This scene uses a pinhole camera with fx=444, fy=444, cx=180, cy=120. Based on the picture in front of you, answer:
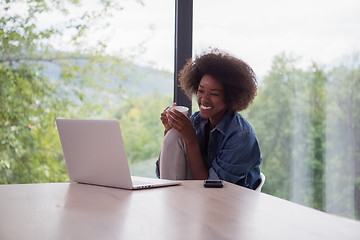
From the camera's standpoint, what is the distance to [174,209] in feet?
4.10

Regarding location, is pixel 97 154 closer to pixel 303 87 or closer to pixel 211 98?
pixel 211 98

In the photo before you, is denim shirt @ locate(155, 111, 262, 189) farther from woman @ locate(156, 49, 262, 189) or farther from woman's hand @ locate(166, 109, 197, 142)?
woman's hand @ locate(166, 109, 197, 142)

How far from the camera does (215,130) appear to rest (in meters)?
2.34

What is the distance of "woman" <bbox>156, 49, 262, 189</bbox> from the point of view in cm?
211

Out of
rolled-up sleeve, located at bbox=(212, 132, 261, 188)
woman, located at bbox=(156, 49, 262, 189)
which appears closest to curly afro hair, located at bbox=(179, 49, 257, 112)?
woman, located at bbox=(156, 49, 262, 189)

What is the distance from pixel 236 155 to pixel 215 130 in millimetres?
251

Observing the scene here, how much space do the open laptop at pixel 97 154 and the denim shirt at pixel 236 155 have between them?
50cm

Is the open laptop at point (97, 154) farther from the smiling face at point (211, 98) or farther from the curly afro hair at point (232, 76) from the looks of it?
the curly afro hair at point (232, 76)

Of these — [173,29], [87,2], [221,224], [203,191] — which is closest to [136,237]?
[221,224]

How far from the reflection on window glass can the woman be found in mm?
624

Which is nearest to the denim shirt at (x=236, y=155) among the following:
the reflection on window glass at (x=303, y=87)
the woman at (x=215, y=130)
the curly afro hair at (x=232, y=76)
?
the woman at (x=215, y=130)

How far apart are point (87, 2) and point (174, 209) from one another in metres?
2.28

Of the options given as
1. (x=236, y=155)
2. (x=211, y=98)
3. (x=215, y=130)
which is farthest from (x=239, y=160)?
(x=211, y=98)

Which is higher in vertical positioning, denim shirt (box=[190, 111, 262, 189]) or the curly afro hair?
the curly afro hair
